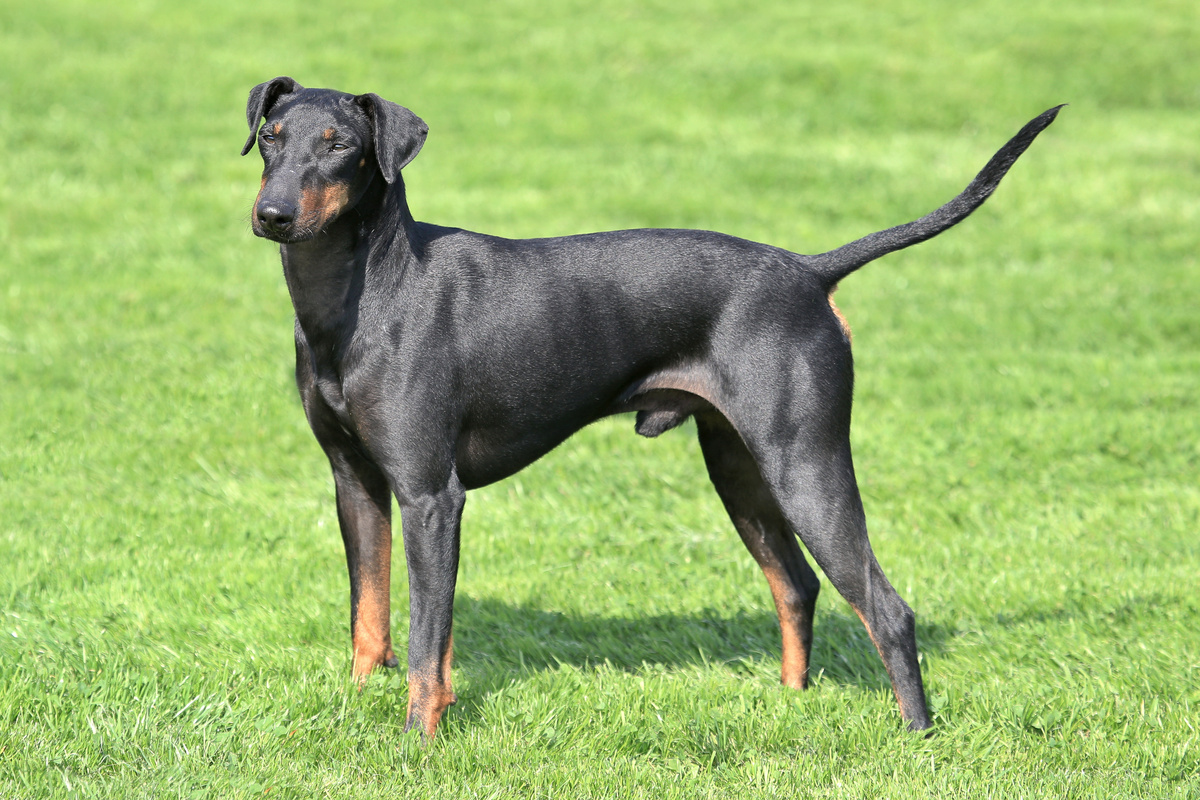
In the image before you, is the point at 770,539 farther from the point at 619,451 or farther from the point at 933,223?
the point at 619,451

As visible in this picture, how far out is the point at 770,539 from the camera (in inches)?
201

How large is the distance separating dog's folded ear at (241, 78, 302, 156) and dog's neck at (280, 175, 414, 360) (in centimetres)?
45

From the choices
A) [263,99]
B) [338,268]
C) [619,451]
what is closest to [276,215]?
[338,268]

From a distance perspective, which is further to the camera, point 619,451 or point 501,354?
point 619,451

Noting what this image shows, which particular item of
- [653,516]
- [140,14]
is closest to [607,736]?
[653,516]

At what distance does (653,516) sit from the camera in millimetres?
6750

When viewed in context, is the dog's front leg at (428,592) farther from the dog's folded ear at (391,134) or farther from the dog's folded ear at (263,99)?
the dog's folded ear at (263,99)

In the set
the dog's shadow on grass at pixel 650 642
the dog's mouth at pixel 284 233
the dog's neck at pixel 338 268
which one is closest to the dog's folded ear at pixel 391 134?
the dog's neck at pixel 338 268

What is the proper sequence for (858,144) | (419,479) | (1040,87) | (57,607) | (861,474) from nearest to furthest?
(419,479)
(57,607)
(861,474)
(858,144)
(1040,87)

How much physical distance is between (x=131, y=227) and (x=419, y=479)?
8.19m

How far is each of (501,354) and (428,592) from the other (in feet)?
2.96

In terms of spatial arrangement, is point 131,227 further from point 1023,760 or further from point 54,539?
point 1023,760

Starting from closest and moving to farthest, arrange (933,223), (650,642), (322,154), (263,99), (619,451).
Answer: (322,154)
(263,99)
(933,223)
(650,642)
(619,451)

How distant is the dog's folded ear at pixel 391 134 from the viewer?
413 centimetres
